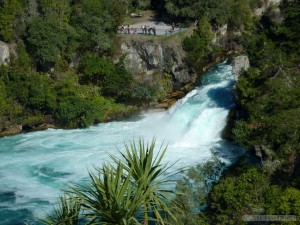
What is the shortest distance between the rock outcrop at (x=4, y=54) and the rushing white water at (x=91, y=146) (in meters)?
8.09

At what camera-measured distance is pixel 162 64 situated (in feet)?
163

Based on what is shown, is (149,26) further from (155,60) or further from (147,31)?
(155,60)

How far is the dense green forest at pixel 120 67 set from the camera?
29.9 metres

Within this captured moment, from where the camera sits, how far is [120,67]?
48.2m

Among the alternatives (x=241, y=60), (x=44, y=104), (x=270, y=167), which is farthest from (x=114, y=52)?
(x=270, y=167)

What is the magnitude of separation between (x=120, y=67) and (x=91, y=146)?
36.6 feet

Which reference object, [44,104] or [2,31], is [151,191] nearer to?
[44,104]

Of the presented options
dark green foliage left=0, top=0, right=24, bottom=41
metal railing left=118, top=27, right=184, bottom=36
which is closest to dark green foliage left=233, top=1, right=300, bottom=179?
metal railing left=118, top=27, right=184, bottom=36

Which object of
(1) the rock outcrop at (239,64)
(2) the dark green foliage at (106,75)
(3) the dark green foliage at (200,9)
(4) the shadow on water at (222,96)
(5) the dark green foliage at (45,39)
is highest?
(3) the dark green foliage at (200,9)

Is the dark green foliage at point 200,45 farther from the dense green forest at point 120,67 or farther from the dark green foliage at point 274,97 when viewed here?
the dark green foliage at point 274,97

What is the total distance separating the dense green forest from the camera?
29859mm

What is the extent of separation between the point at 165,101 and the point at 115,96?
475 cm

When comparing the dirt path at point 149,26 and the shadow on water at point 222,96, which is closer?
the shadow on water at point 222,96

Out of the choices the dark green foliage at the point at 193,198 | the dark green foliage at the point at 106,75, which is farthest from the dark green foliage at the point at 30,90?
the dark green foliage at the point at 193,198
